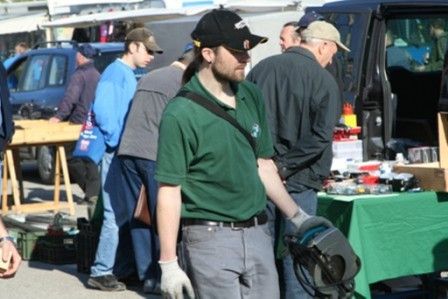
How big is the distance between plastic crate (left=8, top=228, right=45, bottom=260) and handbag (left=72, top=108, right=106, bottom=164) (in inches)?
43.4

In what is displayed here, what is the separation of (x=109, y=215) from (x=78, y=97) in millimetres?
5391

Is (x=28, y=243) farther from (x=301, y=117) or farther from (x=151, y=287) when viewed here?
(x=301, y=117)

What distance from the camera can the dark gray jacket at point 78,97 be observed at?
1474 cm

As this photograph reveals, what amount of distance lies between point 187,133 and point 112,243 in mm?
4294

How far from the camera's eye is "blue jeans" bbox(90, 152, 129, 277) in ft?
31.1

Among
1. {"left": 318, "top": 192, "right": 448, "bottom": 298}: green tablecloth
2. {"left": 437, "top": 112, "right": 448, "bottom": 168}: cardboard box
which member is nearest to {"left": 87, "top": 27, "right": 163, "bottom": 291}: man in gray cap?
{"left": 318, "top": 192, "right": 448, "bottom": 298}: green tablecloth

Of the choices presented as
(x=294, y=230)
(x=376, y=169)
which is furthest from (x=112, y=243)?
(x=294, y=230)

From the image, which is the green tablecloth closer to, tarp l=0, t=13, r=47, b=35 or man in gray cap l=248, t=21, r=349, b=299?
man in gray cap l=248, t=21, r=349, b=299

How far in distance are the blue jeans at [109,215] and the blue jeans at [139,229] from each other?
4.8 inches

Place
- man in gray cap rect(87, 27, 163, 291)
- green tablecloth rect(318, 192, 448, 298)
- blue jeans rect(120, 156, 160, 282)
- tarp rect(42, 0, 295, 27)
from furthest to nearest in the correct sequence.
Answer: tarp rect(42, 0, 295, 27), man in gray cap rect(87, 27, 163, 291), blue jeans rect(120, 156, 160, 282), green tablecloth rect(318, 192, 448, 298)

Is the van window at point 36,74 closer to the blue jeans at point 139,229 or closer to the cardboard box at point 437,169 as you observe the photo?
the blue jeans at point 139,229

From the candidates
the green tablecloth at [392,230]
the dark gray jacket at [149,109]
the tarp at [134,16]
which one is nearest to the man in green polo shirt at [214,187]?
the green tablecloth at [392,230]

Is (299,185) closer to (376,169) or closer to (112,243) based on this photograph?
(376,169)

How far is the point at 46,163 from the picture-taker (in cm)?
1681
